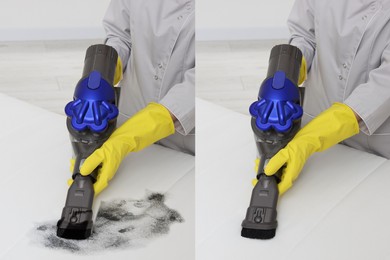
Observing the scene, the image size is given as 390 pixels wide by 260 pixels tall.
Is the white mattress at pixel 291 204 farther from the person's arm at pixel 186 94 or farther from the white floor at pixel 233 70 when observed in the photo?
the person's arm at pixel 186 94

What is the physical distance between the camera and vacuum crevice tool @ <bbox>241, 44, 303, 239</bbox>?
39.9 inches

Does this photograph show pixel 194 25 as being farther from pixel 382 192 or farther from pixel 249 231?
pixel 382 192

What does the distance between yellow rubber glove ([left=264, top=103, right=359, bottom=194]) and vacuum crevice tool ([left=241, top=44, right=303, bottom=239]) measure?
1cm

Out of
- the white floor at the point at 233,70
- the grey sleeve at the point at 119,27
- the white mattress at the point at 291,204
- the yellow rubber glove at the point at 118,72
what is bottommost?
the white mattress at the point at 291,204

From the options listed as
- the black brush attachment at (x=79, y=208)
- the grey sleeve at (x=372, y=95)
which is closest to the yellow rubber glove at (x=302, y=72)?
the grey sleeve at (x=372, y=95)

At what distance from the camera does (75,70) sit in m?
1.00

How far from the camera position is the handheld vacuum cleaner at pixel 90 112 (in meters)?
0.87

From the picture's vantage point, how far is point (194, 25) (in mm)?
875

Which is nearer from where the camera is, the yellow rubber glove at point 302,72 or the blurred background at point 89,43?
the blurred background at point 89,43

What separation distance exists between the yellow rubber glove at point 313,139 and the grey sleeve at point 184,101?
25 cm

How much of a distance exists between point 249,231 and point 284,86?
0.26 meters

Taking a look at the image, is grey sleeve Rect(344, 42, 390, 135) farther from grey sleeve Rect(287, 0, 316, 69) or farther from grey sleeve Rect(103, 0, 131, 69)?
grey sleeve Rect(103, 0, 131, 69)

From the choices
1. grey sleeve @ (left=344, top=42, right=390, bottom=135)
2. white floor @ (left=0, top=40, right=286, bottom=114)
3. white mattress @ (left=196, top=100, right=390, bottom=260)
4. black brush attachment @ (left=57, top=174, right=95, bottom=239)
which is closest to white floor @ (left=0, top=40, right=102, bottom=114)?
white floor @ (left=0, top=40, right=286, bottom=114)

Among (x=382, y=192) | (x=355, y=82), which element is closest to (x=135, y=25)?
(x=355, y=82)
